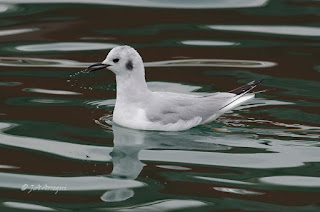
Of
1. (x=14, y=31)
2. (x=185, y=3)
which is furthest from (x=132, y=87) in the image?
(x=185, y=3)

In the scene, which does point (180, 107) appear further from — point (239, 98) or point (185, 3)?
point (185, 3)

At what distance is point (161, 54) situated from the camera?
11648mm

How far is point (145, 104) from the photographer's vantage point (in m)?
9.11

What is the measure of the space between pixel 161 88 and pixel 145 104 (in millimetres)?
1544

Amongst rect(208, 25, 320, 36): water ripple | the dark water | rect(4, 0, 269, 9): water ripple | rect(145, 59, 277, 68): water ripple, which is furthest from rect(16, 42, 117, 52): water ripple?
rect(208, 25, 320, 36): water ripple

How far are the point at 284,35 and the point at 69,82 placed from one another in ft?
10.6

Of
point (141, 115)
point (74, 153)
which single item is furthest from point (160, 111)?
point (74, 153)

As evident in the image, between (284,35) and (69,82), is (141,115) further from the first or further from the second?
(284,35)

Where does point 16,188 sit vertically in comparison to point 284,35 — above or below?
below

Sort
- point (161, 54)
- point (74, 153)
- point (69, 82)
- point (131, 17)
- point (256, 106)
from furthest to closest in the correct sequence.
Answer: point (131, 17), point (161, 54), point (69, 82), point (256, 106), point (74, 153)

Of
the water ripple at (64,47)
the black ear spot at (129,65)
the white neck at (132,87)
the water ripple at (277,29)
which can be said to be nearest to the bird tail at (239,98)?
the white neck at (132,87)

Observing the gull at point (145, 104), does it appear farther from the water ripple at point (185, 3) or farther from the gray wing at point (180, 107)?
the water ripple at point (185, 3)

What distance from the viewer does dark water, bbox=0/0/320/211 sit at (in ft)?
23.8

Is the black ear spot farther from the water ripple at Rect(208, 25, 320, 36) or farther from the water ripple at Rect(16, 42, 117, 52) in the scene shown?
the water ripple at Rect(208, 25, 320, 36)
